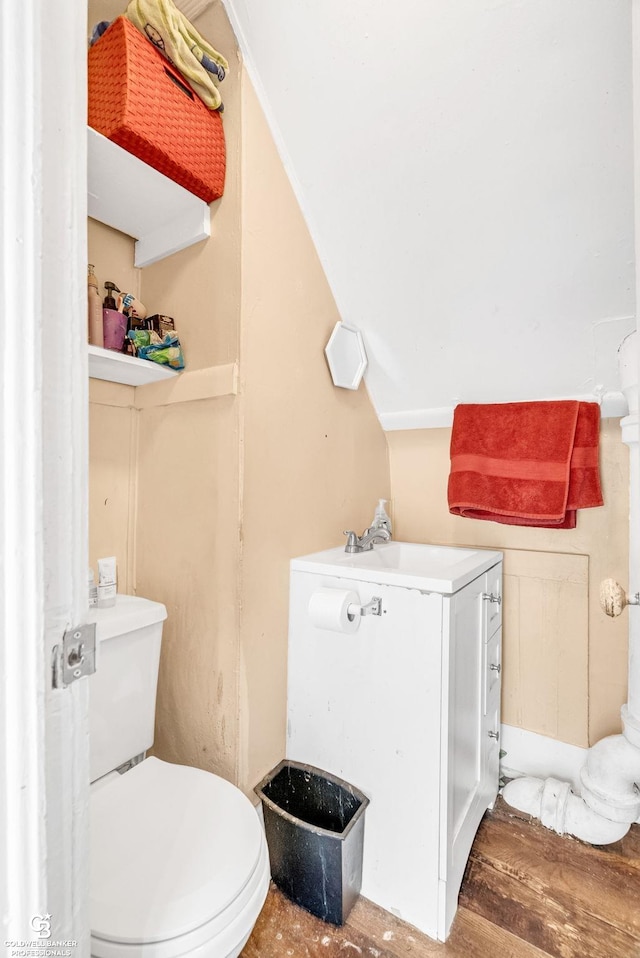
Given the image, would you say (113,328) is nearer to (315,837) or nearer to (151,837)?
(151,837)

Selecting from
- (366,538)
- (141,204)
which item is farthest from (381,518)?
Answer: (141,204)

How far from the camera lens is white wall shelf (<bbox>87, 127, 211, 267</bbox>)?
1.17 m

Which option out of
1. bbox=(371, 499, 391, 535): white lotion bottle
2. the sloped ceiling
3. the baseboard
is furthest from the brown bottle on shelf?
the baseboard

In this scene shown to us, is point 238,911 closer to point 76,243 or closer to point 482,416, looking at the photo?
point 76,243

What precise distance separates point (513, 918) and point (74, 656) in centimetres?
137

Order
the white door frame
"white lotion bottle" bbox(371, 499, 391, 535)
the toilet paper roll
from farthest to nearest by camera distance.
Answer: "white lotion bottle" bbox(371, 499, 391, 535) → the toilet paper roll → the white door frame

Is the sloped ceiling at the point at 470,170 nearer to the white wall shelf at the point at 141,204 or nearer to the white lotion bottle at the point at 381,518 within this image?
the white wall shelf at the point at 141,204

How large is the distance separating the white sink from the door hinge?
32.3 inches

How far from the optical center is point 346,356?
168 cm

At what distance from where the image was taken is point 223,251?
1.32 m

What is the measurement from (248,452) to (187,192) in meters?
0.76

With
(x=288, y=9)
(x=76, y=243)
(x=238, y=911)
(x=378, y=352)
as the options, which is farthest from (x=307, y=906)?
(x=288, y=9)

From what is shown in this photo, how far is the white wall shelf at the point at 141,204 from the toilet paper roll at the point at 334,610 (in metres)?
1.11

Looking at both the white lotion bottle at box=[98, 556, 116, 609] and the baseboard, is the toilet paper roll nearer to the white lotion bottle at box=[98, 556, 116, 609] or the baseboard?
the white lotion bottle at box=[98, 556, 116, 609]
